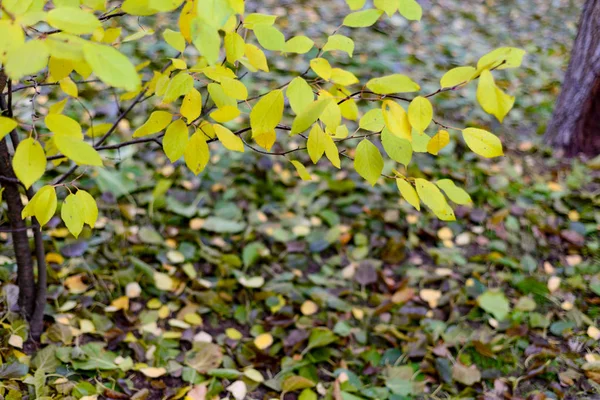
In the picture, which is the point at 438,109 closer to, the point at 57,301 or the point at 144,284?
the point at 144,284

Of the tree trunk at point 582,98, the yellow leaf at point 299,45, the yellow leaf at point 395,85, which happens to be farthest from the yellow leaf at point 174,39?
the tree trunk at point 582,98

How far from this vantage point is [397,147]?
3.43 ft

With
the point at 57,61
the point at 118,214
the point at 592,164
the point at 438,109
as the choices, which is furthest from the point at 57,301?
the point at 592,164

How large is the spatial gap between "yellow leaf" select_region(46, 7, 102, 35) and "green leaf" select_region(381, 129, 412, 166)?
1.90 ft

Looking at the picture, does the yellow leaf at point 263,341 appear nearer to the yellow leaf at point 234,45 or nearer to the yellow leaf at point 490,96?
the yellow leaf at point 234,45

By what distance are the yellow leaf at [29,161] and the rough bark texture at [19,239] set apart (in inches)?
22.2

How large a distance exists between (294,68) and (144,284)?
5.88 ft

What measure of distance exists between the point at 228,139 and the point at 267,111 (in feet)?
0.58

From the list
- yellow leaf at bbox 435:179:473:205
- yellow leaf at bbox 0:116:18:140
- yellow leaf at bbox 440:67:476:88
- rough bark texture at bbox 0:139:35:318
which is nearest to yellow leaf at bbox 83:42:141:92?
yellow leaf at bbox 0:116:18:140

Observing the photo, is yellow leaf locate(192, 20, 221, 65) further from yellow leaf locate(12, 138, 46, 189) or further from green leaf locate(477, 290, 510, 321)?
green leaf locate(477, 290, 510, 321)

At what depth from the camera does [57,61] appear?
42.7 inches

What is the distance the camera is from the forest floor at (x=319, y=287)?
1.65m

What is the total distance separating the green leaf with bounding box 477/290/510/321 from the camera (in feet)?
6.33

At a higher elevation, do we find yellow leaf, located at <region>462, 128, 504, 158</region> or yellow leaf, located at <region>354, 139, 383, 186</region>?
yellow leaf, located at <region>462, 128, 504, 158</region>
